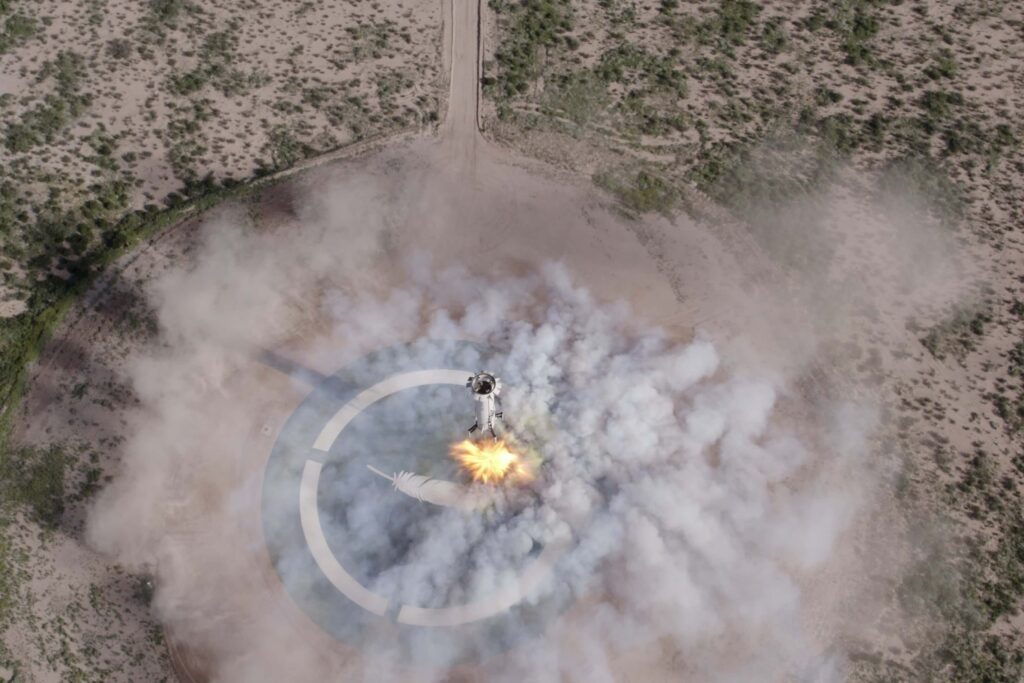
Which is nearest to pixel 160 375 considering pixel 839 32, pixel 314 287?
pixel 314 287

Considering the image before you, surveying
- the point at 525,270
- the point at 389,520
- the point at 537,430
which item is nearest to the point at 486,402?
the point at 537,430

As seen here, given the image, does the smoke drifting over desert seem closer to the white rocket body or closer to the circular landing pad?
the circular landing pad

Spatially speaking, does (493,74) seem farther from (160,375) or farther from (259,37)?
(160,375)

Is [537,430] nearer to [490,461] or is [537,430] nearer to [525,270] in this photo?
[490,461]

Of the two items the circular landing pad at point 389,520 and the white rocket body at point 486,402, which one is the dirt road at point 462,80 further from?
the white rocket body at point 486,402

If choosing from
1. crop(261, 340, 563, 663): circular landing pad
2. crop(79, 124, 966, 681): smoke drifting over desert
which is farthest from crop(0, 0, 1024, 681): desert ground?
crop(261, 340, 563, 663): circular landing pad
